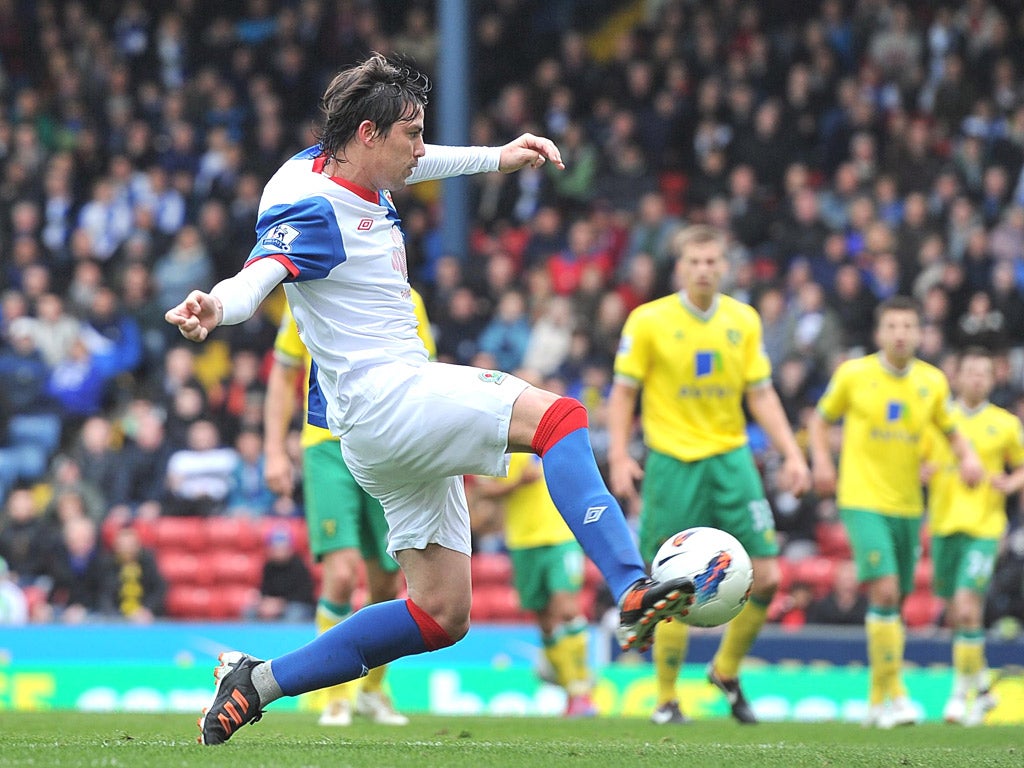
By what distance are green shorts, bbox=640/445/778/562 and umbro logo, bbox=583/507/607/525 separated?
3268 mm

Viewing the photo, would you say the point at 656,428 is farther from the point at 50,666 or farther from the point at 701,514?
the point at 50,666

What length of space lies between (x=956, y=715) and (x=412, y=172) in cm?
600

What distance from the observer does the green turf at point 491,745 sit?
5125mm

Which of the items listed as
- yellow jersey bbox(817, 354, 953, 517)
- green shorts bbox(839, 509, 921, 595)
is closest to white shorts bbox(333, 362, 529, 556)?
green shorts bbox(839, 509, 921, 595)

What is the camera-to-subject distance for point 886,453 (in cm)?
942

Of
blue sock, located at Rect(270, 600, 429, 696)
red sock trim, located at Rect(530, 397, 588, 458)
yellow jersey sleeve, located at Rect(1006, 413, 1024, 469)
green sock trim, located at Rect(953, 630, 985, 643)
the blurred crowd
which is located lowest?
green sock trim, located at Rect(953, 630, 985, 643)

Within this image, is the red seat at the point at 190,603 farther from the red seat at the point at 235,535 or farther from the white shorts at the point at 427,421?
the white shorts at the point at 427,421

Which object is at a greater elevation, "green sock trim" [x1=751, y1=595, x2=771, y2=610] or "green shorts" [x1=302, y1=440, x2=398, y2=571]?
"green shorts" [x1=302, y1=440, x2=398, y2=571]

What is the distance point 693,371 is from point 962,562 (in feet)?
10.4

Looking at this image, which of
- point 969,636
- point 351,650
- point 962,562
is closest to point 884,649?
point 969,636

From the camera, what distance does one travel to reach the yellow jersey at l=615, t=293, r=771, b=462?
857cm

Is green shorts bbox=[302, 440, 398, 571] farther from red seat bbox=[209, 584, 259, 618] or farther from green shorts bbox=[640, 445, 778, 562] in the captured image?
red seat bbox=[209, 584, 259, 618]

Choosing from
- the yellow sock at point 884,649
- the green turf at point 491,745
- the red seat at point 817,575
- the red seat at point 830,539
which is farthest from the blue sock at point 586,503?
the red seat at point 830,539

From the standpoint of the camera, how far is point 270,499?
15.5 m
